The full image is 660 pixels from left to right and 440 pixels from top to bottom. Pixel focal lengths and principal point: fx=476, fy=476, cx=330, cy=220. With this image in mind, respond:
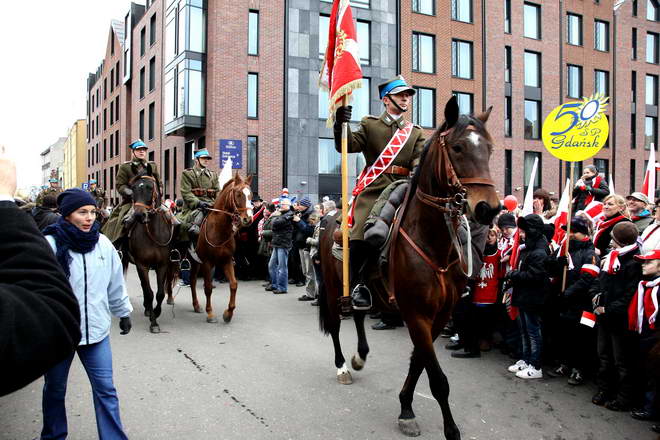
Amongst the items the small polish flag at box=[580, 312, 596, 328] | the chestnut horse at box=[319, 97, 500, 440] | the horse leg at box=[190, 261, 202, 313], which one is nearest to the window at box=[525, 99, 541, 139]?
the horse leg at box=[190, 261, 202, 313]

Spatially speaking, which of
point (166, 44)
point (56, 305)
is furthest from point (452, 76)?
point (56, 305)

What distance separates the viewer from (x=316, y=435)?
14.0 feet

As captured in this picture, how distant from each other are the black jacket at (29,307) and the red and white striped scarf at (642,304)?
4.98 meters

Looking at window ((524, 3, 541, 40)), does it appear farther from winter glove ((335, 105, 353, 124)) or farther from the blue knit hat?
the blue knit hat

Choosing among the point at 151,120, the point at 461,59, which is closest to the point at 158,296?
the point at 461,59

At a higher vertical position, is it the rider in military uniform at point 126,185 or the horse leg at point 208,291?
the rider in military uniform at point 126,185

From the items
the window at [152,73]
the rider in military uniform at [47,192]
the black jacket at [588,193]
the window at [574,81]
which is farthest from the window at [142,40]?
the black jacket at [588,193]

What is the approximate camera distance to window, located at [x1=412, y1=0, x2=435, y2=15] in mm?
29375

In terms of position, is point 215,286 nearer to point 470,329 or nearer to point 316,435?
point 470,329

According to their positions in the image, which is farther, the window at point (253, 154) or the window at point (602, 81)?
the window at point (602, 81)

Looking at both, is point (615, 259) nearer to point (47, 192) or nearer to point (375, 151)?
point (375, 151)

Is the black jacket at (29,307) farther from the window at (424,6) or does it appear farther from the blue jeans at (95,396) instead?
the window at (424,6)

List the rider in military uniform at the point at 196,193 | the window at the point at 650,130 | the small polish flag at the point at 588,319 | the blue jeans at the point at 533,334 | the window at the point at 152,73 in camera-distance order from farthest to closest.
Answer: the window at the point at 650,130, the window at the point at 152,73, the rider in military uniform at the point at 196,193, the blue jeans at the point at 533,334, the small polish flag at the point at 588,319

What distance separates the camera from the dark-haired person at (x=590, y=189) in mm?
8906
